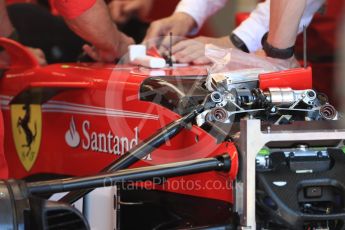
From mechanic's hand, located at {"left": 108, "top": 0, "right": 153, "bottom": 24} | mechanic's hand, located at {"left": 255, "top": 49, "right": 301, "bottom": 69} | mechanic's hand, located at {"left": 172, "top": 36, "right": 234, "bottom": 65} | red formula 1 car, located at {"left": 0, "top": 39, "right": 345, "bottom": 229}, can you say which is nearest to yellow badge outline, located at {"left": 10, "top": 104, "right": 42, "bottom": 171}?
red formula 1 car, located at {"left": 0, "top": 39, "right": 345, "bottom": 229}

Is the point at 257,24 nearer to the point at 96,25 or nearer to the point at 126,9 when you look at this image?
the point at 96,25

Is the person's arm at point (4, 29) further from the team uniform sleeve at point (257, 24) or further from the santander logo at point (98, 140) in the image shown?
the team uniform sleeve at point (257, 24)

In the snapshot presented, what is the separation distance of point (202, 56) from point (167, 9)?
852mm

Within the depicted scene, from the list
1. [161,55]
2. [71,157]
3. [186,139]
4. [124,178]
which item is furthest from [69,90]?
[124,178]

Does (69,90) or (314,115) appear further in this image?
(69,90)

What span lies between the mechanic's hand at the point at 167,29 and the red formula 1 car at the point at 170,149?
233 mm

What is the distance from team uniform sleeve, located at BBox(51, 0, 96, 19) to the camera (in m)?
1.54

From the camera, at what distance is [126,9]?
7.03 ft

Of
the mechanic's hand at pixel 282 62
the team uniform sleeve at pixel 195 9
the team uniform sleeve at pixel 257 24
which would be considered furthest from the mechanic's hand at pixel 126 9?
the mechanic's hand at pixel 282 62

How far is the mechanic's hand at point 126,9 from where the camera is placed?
84.4 inches

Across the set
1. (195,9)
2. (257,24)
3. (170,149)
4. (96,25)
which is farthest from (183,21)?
(170,149)

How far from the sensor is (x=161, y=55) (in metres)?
1.64

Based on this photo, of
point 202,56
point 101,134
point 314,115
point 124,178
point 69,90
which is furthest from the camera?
point 202,56

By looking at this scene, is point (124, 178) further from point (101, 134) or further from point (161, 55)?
point (161, 55)
